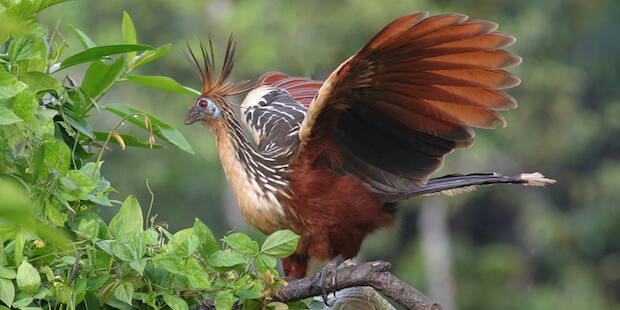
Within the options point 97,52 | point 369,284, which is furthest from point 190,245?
point 97,52

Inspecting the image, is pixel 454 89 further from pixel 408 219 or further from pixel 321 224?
pixel 408 219

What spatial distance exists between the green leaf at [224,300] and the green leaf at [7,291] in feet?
0.87

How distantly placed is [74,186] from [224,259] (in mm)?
233

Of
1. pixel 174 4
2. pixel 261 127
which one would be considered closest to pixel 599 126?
pixel 174 4

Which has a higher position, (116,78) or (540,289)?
(116,78)

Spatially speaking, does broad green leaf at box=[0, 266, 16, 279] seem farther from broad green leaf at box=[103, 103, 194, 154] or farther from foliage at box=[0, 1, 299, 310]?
broad green leaf at box=[103, 103, 194, 154]

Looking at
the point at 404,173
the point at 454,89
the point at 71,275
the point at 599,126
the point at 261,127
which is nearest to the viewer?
the point at 71,275

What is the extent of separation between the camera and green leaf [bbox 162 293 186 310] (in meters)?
0.93

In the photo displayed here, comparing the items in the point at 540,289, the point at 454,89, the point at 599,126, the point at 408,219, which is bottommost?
the point at 540,289

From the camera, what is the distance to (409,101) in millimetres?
1412

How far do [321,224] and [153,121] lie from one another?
429mm

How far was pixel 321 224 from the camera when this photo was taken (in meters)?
1.55

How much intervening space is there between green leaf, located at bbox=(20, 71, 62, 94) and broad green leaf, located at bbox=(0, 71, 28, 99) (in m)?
0.10

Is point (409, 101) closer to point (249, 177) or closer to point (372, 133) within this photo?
point (372, 133)
